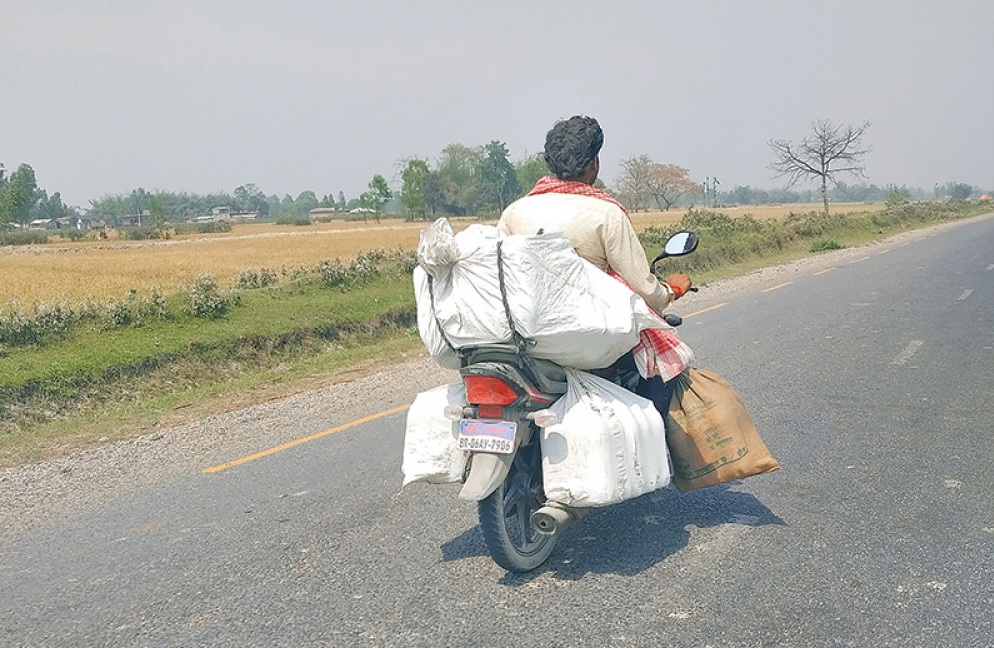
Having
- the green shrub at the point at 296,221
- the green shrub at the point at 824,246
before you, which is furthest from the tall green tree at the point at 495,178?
the green shrub at the point at 824,246

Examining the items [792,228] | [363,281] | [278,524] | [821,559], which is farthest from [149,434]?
[792,228]

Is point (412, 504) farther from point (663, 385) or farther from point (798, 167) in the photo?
point (798, 167)

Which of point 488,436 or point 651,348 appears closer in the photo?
point 488,436

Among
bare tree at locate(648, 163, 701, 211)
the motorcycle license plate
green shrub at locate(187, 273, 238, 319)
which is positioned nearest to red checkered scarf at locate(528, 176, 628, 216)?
the motorcycle license plate

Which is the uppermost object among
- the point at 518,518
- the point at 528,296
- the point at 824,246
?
the point at 528,296

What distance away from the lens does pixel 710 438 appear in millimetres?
4344

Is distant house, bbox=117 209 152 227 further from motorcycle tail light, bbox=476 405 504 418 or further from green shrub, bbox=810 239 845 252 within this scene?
motorcycle tail light, bbox=476 405 504 418

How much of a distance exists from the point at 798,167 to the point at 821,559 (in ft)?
178

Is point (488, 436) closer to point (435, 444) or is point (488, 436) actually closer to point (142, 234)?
point (435, 444)

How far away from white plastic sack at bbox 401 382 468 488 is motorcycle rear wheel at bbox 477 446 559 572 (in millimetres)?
236

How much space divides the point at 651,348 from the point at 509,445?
91cm

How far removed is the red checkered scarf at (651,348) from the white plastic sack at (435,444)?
84 centimetres

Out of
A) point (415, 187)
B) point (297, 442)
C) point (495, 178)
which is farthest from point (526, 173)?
point (297, 442)

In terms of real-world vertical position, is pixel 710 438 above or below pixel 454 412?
below
